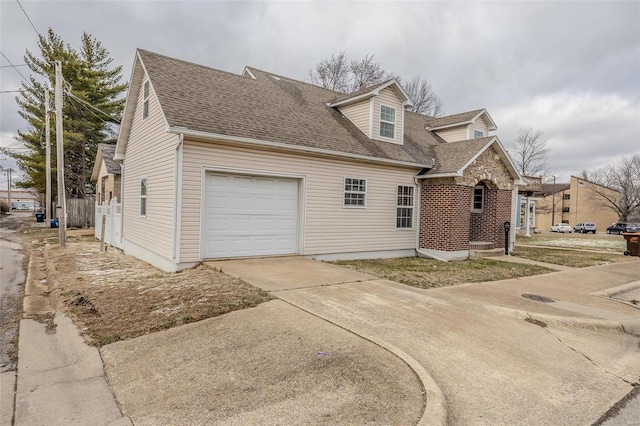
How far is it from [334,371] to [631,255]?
18.5 meters

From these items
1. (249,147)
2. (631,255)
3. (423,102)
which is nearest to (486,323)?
(249,147)

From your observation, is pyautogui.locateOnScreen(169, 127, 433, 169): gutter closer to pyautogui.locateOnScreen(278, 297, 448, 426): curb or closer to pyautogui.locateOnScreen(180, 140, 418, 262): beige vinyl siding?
pyautogui.locateOnScreen(180, 140, 418, 262): beige vinyl siding

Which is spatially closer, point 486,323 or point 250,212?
point 486,323

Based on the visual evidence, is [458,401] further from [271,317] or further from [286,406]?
[271,317]

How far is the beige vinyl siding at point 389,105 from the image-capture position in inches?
527

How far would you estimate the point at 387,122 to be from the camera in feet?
45.2

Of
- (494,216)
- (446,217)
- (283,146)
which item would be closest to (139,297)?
(283,146)

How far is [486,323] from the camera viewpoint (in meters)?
5.65

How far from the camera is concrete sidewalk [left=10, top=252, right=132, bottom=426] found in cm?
321

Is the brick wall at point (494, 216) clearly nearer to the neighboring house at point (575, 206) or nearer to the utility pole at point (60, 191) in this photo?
the utility pole at point (60, 191)

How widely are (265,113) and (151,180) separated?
3846 millimetres

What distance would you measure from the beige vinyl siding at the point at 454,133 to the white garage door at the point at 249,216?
10.2 meters

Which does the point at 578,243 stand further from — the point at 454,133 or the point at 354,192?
the point at 354,192

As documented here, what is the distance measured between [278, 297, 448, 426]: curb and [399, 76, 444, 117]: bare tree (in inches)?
1315
